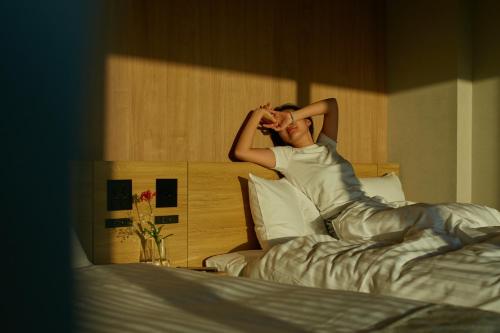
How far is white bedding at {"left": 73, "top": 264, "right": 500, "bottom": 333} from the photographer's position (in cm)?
93

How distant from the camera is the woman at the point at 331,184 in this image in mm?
2160

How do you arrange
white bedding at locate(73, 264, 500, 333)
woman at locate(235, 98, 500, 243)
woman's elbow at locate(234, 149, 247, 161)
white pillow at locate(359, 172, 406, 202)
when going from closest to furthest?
white bedding at locate(73, 264, 500, 333) < woman at locate(235, 98, 500, 243) < woman's elbow at locate(234, 149, 247, 161) < white pillow at locate(359, 172, 406, 202)

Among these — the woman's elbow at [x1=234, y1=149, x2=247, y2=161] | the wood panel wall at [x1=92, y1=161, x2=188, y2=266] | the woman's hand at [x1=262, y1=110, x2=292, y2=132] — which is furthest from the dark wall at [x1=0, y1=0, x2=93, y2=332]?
the woman's hand at [x1=262, y1=110, x2=292, y2=132]

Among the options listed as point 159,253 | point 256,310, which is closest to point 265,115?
point 159,253

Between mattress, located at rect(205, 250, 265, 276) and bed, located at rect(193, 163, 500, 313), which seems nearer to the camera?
bed, located at rect(193, 163, 500, 313)

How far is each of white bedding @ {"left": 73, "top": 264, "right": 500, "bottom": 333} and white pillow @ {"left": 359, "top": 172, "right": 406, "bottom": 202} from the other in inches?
72.1

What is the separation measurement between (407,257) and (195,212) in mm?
1177

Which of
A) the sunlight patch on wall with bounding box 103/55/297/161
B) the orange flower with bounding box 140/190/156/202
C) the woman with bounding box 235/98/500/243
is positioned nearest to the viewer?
the woman with bounding box 235/98/500/243

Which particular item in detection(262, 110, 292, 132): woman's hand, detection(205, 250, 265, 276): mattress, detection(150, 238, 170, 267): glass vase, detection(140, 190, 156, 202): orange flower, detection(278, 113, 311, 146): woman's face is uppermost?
detection(262, 110, 292, 132): woman's hand

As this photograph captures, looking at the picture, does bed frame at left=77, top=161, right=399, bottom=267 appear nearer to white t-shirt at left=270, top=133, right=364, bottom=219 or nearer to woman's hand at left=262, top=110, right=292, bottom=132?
white t-shirt at left=270, top=133, right=364, bottom=219

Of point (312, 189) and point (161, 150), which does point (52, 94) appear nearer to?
point (161, 150)

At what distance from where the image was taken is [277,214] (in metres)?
2.53

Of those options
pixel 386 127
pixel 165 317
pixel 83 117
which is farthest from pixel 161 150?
pixel 83 117

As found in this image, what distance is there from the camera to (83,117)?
21cm
